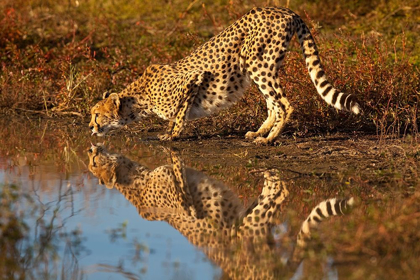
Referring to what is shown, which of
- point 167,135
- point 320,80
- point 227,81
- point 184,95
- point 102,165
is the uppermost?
point 320,80

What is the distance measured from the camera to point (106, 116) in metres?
7.58

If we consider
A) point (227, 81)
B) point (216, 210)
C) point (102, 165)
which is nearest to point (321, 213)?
point (216, 210)

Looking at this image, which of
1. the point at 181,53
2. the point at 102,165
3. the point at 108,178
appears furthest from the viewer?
the point at 181,53

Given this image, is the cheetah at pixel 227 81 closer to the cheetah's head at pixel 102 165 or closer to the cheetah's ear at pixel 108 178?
the cheetah's head at pixel 102 165

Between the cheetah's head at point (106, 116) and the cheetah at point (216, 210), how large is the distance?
1042mm

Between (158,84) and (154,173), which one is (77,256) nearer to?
(154,173)

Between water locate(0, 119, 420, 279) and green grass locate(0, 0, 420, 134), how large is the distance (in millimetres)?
1019

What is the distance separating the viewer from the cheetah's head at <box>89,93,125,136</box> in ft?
24.8

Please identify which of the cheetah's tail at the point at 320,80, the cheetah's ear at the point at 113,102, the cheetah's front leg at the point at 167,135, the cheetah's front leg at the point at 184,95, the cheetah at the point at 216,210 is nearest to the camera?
the cheetah at the point at 216,210

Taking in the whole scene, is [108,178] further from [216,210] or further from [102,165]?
[216,210]

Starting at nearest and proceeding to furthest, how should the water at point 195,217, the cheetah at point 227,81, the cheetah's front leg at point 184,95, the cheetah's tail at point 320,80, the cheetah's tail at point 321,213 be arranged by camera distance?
the water at point 195,217 → the cheetah's tail at point 321,213 → the cheetah's tail at point 320,80 → the cheetah at point 227,81 → the cheetah's front leg at point 184,95

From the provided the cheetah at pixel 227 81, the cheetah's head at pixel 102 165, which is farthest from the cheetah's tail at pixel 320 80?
the cheetah's head at pixel 102 165

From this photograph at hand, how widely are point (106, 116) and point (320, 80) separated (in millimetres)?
2174

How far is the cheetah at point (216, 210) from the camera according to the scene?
3909 millimetres
